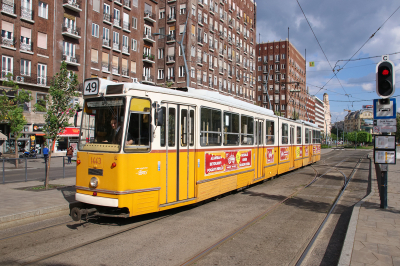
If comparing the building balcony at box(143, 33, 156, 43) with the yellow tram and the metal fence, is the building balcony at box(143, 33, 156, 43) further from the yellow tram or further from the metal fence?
the yellow tram

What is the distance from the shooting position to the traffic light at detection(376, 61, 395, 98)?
7797mm

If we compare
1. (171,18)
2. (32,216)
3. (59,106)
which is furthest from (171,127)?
(171,18)

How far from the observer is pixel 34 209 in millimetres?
7625

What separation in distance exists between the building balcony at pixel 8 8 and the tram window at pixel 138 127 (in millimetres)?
29885

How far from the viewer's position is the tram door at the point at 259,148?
12.3m

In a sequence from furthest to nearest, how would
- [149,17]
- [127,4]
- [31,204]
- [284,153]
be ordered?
[149,17] < [127,4] < [284,153] < [31,204]

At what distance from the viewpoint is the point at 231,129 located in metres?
9.99

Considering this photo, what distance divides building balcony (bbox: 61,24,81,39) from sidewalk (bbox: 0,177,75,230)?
2618 centimetres

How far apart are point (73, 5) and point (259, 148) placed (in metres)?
30.6

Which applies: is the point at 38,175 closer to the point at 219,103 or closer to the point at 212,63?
the point at 219,103

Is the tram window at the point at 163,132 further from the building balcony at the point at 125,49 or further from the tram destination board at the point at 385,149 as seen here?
the building balcony at the point at 125,49

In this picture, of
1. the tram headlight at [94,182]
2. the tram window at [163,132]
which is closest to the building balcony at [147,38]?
the tram window at [163,132]

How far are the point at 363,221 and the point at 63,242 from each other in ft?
20.2

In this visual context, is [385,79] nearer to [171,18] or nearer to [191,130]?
[191,130]
